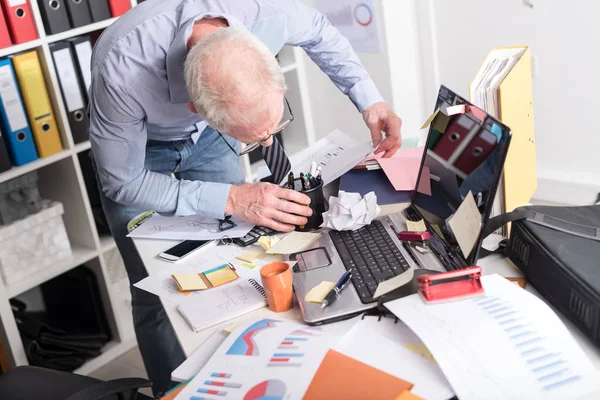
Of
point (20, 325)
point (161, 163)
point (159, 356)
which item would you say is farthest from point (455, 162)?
point (20, 325)

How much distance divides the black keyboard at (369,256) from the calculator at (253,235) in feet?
0.53

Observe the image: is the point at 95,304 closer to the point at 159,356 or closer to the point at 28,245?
the point at 28,245

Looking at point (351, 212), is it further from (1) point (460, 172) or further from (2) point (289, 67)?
(2) point (289, 67)

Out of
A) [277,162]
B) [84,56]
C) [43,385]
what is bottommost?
[43,385]

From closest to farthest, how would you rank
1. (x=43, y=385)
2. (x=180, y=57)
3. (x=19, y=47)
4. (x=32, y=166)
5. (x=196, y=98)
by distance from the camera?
(x=196, y=98), (x=180, y=57), (x=43, y=385), (x=19, y=47), (x=32, y=166)

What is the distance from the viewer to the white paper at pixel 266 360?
110 cm

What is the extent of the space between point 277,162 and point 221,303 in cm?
53

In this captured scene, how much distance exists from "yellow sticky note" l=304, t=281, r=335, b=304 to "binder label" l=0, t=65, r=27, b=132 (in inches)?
57.9

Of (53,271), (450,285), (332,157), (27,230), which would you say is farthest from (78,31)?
(450,285)

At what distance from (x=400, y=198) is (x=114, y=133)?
71cm

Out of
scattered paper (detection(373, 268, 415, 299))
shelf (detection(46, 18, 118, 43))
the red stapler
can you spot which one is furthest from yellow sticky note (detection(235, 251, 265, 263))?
shelf (detection(46, 18, 118, 43))

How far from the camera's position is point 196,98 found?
4.59 feet

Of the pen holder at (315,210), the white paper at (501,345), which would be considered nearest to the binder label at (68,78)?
the pen holder at (315,210)

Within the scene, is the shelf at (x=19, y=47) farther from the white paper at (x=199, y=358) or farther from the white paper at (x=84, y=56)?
the white paper at (x=199, y=358)
